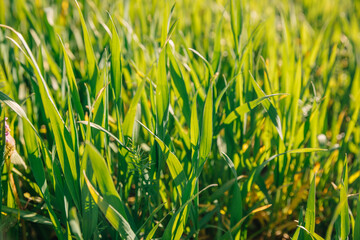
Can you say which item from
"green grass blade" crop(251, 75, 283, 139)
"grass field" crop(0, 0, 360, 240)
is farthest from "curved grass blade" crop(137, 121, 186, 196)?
"green grass blade" crop(251, 75, 283, 139)

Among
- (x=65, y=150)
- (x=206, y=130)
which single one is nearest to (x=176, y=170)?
(x=206, y=130)

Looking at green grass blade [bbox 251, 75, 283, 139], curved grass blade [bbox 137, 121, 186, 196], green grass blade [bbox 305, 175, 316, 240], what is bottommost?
green grass blade [bbox 305, 175, 316, 240]

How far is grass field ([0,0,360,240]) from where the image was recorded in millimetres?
616

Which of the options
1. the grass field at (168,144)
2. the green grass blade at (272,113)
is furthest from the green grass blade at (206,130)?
the green grass blade at (272,113)

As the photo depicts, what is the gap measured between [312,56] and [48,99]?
0.88 metres

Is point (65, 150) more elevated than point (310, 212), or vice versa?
point (65, 150)

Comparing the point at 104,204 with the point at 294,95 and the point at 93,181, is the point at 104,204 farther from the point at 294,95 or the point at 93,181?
the point at 294,95

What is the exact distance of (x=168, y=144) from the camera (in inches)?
28.5

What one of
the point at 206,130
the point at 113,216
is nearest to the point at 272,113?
the point at 206,130

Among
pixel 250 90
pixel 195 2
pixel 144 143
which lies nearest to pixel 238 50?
pixel 250 90

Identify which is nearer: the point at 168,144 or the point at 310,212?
the point at 310,212

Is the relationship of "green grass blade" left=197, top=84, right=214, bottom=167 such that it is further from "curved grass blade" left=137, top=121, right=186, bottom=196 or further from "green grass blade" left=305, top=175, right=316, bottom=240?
"green grass blade" left=305, top=175, right=316, bottom=240

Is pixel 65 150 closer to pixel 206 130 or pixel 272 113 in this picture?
pixel 206 130

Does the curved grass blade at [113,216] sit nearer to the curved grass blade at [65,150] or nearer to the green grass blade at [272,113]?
the curved grass blade at [65,150]
